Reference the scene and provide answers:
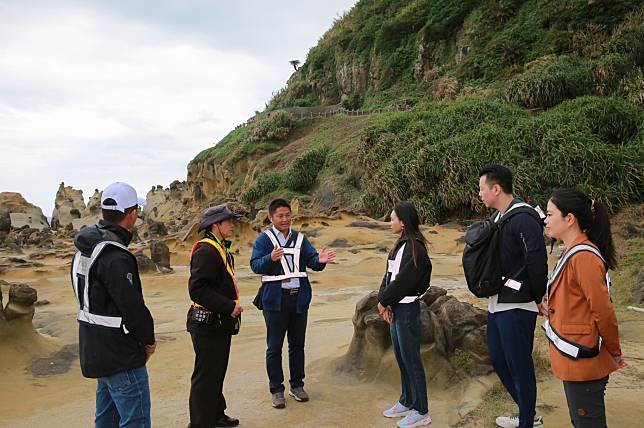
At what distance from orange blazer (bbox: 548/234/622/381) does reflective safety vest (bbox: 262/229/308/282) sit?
212 centimetres

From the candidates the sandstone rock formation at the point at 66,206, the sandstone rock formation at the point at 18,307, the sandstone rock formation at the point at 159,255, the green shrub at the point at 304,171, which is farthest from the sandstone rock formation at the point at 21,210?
the sandstone rock formation at the point at 18,307

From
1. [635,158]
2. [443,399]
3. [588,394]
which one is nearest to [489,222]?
[588,394]

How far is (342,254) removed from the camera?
12352 millimetres

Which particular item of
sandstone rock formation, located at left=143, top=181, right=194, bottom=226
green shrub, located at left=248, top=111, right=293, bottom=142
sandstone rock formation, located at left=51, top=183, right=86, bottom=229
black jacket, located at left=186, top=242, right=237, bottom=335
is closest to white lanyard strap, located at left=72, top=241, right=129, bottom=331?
black jacket, located at left=186, top=242, right=237, bottom=335

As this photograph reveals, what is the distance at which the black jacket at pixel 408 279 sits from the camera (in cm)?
358

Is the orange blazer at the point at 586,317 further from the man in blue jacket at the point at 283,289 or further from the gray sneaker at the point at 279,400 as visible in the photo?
the gray sneaker at the point at 279,400

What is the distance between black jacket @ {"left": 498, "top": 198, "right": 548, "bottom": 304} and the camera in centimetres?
294

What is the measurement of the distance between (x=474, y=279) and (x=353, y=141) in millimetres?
22125

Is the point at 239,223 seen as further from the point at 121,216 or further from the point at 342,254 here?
the point at 121,216

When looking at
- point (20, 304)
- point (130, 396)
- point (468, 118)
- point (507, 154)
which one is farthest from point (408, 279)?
point (468, 118)

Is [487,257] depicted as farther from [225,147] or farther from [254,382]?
[225,147]

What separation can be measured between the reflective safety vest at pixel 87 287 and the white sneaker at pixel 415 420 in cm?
190

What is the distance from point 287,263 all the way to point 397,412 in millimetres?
1338

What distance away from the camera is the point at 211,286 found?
3559 millimetres
